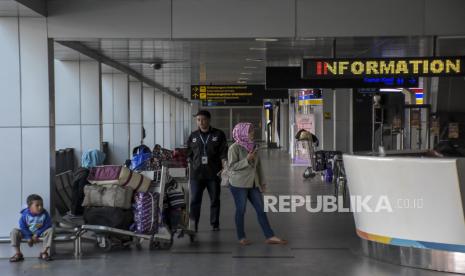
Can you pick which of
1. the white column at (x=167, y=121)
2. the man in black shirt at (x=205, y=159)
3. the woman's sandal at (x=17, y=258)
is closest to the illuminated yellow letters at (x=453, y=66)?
the man in black shirt at (x=205, y=159)

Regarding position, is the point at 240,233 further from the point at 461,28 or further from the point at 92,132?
the point at 92,132

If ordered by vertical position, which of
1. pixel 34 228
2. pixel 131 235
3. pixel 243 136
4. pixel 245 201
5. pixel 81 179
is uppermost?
pixel 243 136

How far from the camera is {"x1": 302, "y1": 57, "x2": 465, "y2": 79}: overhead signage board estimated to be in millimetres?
8445

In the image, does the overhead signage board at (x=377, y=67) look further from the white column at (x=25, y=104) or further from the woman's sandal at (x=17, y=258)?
the woman's sandal at (x=17, y=258)

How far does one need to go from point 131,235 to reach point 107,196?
561 millimetres

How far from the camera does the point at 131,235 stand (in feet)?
25.7

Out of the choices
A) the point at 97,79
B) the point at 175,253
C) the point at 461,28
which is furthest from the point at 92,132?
the point at 461,28

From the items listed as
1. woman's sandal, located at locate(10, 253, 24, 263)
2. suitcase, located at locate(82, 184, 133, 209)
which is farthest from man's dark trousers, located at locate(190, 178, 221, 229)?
woman's sandal, located at locate(10, 253, 24, 263)

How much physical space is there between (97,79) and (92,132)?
129 centimetres

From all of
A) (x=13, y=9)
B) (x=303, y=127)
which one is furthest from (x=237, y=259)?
(x=303, y=127)

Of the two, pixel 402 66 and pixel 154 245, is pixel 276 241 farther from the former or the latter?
pixel 402 66

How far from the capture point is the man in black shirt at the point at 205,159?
9172 millimetres

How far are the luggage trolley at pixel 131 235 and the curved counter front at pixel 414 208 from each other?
2.43m

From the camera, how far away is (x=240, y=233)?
8.39 meters
